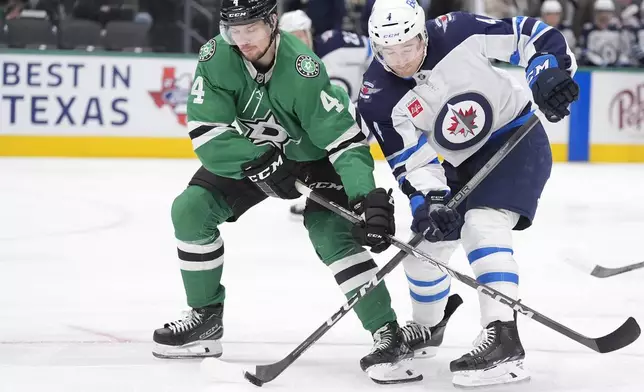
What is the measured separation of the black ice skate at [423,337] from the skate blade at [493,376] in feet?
0.84

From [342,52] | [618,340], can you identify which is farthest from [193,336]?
[342,52]

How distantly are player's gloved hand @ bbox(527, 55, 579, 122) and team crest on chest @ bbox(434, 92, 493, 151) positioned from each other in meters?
0.14

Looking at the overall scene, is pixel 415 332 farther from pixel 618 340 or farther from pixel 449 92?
pixel 449 92

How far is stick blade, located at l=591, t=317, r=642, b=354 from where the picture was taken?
2.65 m

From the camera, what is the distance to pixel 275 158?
2.67 m

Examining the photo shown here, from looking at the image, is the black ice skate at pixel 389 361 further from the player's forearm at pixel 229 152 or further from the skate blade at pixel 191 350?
the player's forearm at pixel 229 152

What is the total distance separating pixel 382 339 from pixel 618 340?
0.58 metres

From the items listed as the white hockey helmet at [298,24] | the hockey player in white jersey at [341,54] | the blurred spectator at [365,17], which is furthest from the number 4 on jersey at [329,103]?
the blurred spectator at [365,17]

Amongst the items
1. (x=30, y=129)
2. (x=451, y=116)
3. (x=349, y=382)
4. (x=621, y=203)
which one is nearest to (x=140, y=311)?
(x=349, y=382)

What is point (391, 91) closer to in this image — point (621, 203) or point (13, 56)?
point (621, 203)

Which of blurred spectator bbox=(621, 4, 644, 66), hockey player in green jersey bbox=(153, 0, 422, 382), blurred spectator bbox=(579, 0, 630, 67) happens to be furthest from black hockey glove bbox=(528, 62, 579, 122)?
blurred spectator bbox=(621, 4, 644, 66)

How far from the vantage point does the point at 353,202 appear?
2600mm

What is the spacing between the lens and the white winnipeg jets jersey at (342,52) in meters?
5.77

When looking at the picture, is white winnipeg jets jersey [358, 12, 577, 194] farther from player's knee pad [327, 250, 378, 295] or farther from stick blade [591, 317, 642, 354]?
stick blade [591, 317, 642, 354]
